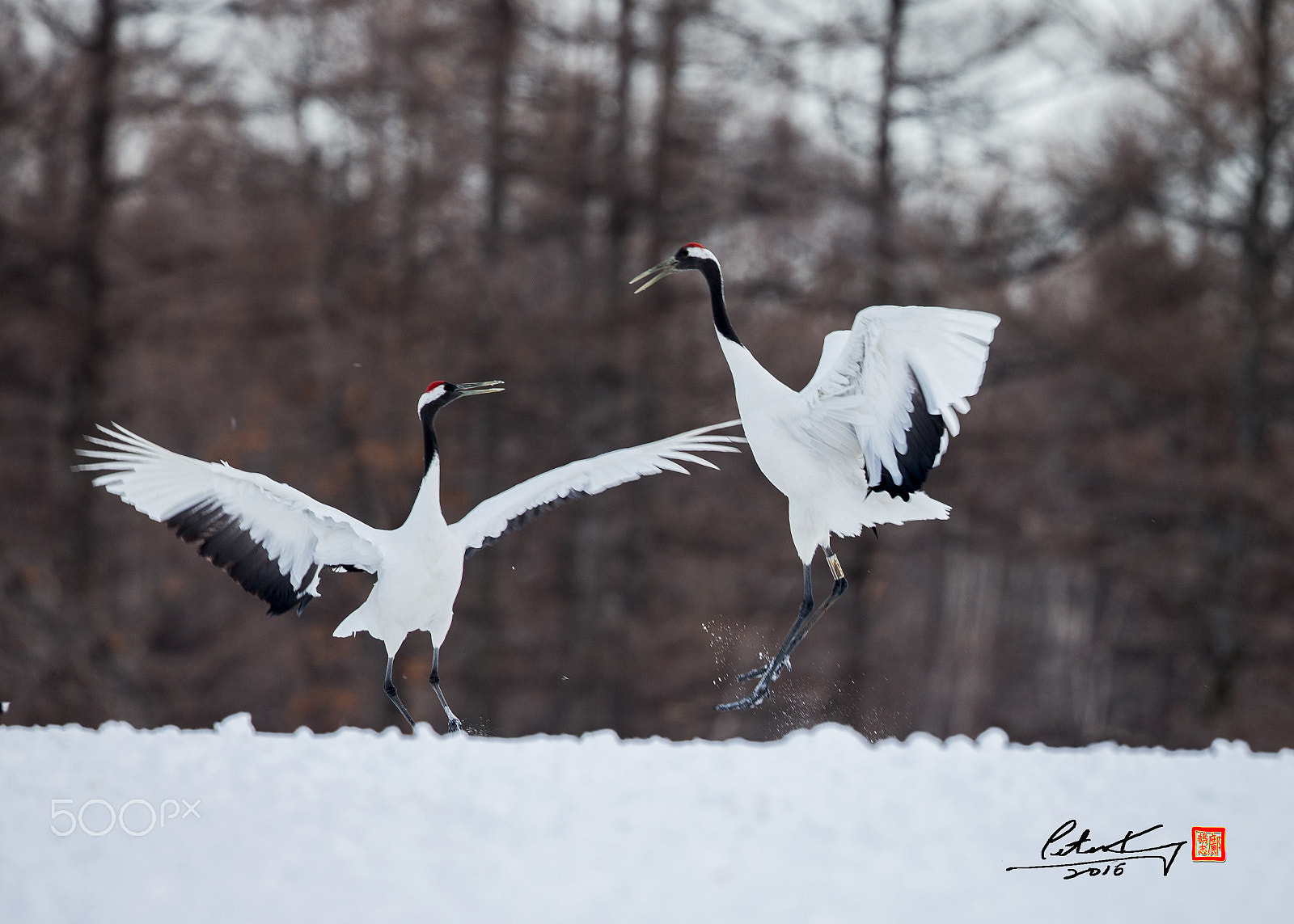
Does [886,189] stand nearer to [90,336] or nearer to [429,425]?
[90,336]

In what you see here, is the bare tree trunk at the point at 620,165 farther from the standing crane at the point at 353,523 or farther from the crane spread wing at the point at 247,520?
the crane spread wing at the point at 247,520

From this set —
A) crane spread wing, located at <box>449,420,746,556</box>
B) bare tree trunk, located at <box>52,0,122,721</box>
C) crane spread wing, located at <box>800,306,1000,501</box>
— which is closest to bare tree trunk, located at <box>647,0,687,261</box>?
bare tree trunk, located at <box>52,0,122,721</box>

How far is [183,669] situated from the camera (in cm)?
1430

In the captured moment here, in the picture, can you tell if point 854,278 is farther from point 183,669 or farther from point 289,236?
Answer: point 183,669

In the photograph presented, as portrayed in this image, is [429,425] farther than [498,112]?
No

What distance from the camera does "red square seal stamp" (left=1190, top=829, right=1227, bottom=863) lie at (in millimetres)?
4441

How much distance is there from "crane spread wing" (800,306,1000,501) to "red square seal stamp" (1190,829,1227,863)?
157 cm

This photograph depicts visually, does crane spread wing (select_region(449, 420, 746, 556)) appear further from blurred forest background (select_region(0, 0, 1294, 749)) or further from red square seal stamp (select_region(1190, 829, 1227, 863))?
blurred forest background (select_region(0, 0, 1294, 749))

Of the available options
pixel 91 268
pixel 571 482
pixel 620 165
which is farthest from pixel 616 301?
pixel 571 482

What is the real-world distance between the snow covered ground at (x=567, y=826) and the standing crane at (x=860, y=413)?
20.7 inches

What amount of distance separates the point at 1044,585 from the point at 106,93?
14.9 meters

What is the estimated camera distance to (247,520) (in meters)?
4.79
